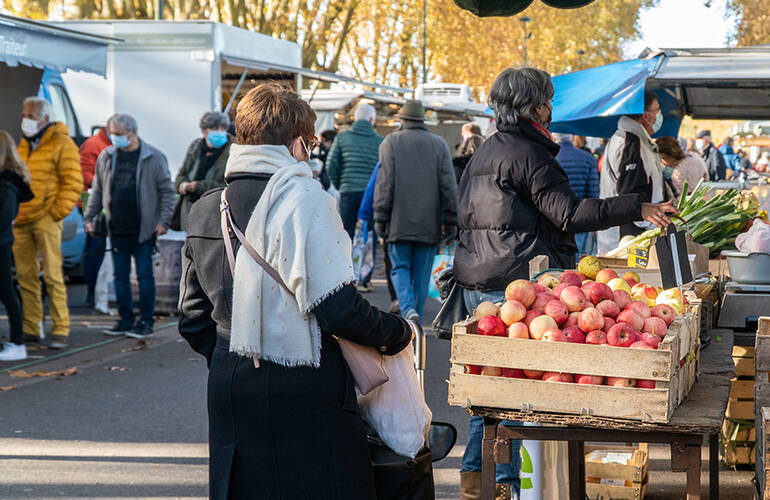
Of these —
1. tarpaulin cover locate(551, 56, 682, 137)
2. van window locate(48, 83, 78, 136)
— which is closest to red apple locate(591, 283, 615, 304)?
tarpaulin cover locate(551, 56, 682, 137)

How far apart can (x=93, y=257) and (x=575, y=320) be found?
849cm

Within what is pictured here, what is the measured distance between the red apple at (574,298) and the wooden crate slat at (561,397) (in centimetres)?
34

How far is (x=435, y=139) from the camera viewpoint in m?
9.02

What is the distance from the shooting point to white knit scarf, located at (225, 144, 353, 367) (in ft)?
10.2

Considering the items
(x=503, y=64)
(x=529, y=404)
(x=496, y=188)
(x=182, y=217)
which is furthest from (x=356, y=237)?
(x=503, y=64)

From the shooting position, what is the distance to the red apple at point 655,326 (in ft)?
10.8

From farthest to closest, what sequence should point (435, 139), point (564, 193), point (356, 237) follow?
point (356, 237), point (435, 139), point (564, 193)

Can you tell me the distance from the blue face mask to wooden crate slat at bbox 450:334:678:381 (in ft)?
20.8

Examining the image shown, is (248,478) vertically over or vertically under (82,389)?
over

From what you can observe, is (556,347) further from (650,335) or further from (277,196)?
(277,196)

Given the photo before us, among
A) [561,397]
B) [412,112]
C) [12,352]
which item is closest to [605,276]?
[561,397]

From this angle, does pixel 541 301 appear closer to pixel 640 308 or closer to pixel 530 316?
pixel 530 316

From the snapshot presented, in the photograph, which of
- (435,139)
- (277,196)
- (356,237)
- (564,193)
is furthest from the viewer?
(356,237)

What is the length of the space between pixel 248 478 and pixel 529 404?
0.92 meters
